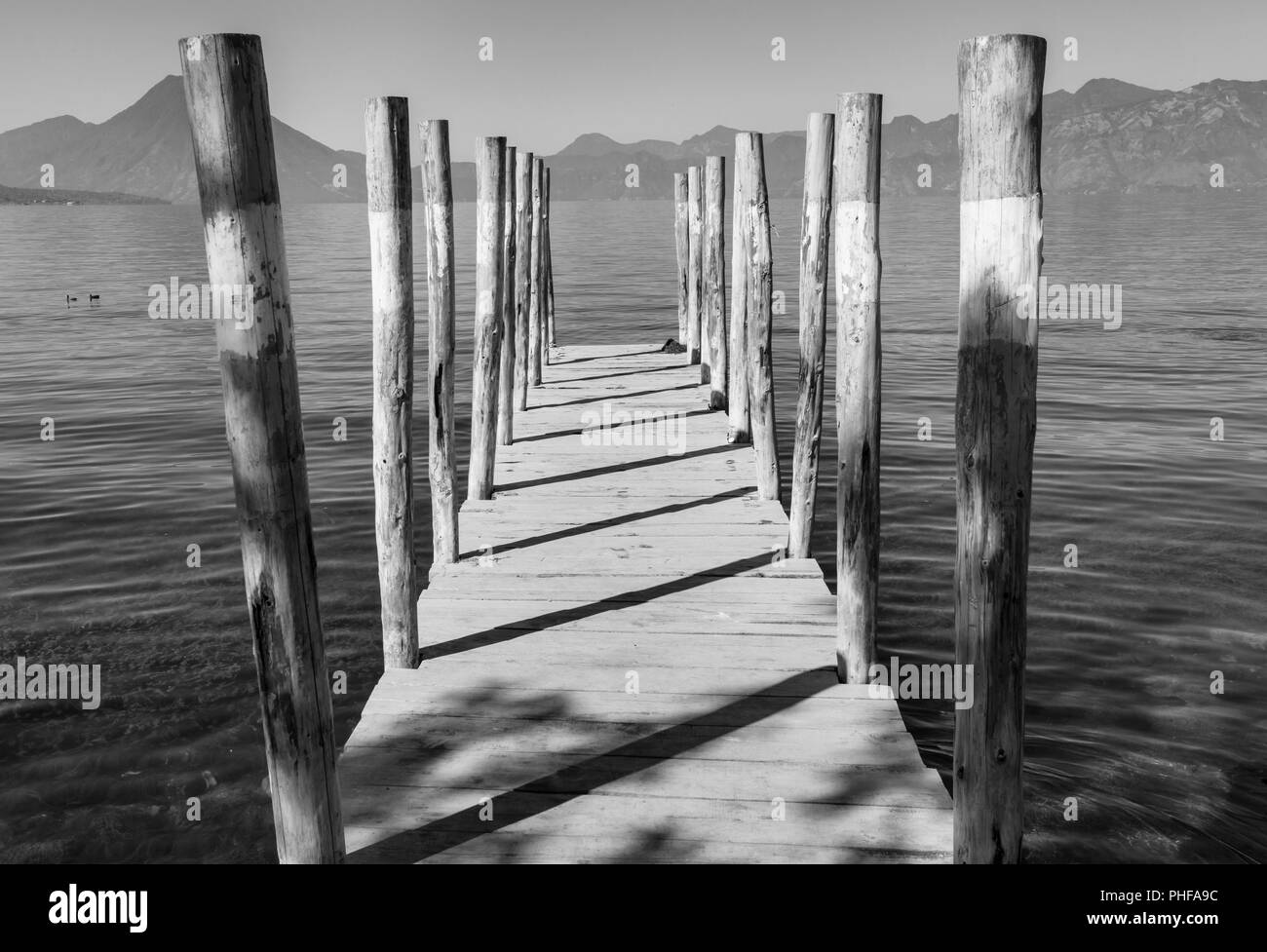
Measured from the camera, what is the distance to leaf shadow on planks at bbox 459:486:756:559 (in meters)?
8.54

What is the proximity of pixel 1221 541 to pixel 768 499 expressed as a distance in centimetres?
532

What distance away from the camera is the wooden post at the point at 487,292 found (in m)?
9.29

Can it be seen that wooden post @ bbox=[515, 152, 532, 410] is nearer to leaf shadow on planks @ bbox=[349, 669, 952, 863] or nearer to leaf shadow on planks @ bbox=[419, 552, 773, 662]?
leaf shadow on planks @ bbox=[419, 552, 773, 662]

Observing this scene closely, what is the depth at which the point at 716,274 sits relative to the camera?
13.8 meters

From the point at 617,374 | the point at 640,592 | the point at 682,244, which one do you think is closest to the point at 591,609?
the point at 640,592

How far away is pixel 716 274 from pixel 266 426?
1057 cm

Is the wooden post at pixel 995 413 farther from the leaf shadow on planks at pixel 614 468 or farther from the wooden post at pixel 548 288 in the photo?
the wooden post at pixel 548 288

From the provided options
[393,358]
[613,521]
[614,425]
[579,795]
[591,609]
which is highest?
[393,358]

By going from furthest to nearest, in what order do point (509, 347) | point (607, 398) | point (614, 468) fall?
point (607, 398), point (509, 347), point (614, 468)

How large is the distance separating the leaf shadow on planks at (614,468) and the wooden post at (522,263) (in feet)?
7.26

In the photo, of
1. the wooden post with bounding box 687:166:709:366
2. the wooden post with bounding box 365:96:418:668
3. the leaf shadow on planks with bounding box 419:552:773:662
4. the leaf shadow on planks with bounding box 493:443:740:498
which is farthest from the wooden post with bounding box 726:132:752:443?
the wooden post with bounding box 687:166:709:366

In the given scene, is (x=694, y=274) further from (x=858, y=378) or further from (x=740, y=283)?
(x=858, y=378)

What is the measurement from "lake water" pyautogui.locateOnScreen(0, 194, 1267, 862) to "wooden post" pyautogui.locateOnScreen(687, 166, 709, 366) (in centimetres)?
207
